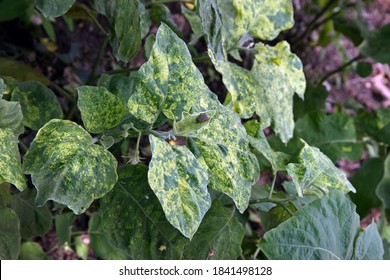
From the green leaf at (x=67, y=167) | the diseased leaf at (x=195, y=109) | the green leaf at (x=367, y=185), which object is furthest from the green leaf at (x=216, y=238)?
the green leaf at (x=367, y=185)

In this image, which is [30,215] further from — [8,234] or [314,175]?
[314,175]

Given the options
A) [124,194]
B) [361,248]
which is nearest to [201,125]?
[124,194]

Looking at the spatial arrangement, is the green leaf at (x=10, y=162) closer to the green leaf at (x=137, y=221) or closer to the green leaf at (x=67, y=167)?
the green leaf at (x=67, y=167)

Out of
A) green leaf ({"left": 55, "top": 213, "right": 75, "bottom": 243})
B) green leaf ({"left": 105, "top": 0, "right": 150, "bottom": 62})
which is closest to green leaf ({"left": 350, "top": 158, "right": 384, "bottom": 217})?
green leaf ({"left": 55, "top": 213, "right": 75, "bottom": 243})

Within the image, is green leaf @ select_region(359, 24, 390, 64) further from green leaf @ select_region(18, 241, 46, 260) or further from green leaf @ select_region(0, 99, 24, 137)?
green leaf @ select_region(0, 99, 24, 137)

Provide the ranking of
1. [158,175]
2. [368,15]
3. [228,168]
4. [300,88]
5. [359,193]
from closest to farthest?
1. [158,175]
2. [228,168]
3. [300,88]
4. [359,193]
5. [368,15]

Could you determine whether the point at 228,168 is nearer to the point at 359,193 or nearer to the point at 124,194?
the point at 124,194
